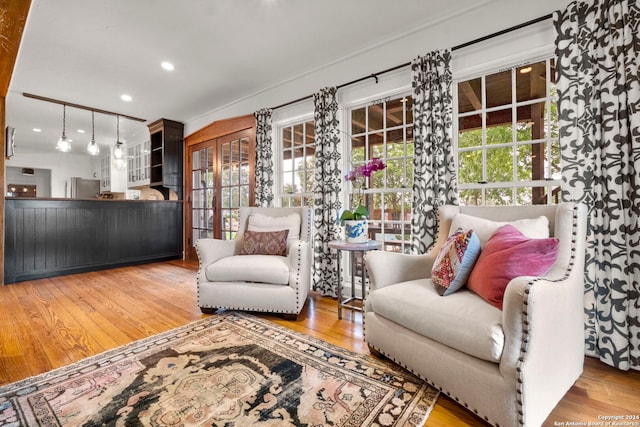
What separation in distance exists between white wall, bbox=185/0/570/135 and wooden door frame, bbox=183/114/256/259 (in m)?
0.38

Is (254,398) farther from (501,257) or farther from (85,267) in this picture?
(85,267)

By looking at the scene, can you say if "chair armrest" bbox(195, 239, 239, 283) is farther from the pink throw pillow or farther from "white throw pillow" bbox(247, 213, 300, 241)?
the pink throw pillow

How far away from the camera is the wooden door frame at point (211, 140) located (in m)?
4.24

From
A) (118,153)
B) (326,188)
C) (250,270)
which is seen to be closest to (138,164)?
(118,153)

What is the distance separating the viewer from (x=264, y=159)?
3.90 meters

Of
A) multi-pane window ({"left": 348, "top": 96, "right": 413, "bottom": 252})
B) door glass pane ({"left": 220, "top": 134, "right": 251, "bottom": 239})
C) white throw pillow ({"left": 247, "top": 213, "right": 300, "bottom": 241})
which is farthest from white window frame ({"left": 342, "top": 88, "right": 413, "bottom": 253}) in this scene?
door glass pane ({"left": 220, "top": 134, "right": 251, "bottom": 239})

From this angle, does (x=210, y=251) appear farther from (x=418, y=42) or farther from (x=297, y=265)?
(x=418, y=42)

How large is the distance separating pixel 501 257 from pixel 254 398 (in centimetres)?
141

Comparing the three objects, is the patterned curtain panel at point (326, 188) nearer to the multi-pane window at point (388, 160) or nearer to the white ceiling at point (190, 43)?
the multi-pane window at point (388, 160)

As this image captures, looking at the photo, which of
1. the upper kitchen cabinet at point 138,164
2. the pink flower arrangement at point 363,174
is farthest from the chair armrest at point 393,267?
the upper kitchen cabinet at point 138,164

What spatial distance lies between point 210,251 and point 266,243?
1.70ft

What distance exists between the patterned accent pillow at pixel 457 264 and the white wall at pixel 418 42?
1759mm

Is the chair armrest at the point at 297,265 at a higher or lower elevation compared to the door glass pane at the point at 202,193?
lower

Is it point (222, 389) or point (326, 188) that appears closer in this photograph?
point (222, 389)
